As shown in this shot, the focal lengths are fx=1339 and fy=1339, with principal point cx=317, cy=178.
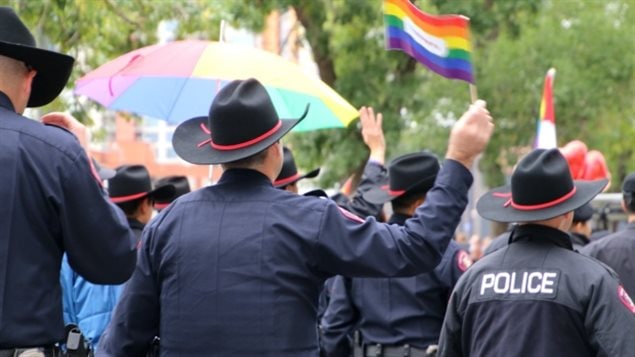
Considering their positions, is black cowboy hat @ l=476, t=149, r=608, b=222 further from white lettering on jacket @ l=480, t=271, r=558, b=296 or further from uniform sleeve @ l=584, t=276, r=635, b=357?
uniform sleeve @ l=584, t=276, r=635, b=357

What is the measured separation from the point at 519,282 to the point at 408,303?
91.7 inches

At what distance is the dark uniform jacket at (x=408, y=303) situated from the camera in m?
7.82

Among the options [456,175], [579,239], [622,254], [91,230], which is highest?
[456,175]

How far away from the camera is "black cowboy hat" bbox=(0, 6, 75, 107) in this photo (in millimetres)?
4777

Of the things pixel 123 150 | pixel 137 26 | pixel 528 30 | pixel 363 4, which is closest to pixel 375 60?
pixel 363 4

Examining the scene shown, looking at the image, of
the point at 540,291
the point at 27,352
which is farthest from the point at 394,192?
the point at 27,352

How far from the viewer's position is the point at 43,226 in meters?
4.70

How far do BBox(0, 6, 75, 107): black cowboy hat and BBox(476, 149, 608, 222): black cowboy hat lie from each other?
2008 mm

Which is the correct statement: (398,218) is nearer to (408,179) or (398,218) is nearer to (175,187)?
(408,179)

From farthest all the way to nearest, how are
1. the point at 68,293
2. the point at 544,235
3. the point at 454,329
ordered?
the point at 68,293 < the point at 454,329 < the point at 544,235

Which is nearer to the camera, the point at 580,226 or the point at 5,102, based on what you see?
the point at 5,102

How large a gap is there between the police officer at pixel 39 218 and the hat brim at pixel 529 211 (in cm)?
180

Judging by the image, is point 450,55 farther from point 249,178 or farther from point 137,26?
point 137,26

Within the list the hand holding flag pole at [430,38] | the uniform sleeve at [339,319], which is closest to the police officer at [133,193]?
the uniform sleeve at [339,319]
